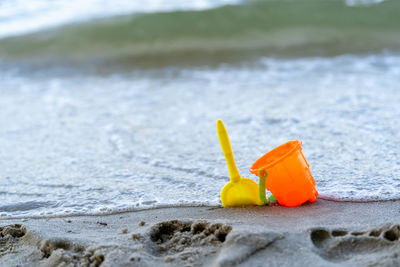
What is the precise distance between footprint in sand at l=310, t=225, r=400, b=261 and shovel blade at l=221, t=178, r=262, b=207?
0.41 m

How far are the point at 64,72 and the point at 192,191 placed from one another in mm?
4460

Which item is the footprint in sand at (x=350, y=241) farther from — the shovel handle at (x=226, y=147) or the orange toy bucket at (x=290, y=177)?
the shovel handle at (x=226, y=147)

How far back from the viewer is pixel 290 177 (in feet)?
6.86

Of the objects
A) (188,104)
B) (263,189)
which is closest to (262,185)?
(263,189)

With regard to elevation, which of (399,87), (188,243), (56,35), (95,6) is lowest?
(188,243)

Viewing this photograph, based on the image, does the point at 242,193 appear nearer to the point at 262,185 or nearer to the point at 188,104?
the point at 262,185

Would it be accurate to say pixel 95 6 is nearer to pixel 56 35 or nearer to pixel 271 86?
pixel 56 35

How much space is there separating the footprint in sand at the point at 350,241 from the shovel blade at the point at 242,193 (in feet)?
1.34

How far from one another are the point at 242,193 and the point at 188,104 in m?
2.25

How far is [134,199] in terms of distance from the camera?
244 centimetres

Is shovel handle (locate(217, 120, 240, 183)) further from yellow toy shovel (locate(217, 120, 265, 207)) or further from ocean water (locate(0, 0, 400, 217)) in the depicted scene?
ocean water (locate(0, 0, 400, 217))

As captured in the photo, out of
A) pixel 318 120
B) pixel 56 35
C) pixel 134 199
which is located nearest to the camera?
pixel 134 199

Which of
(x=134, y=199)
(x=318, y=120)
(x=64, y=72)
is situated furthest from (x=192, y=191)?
(x=64, y=72)

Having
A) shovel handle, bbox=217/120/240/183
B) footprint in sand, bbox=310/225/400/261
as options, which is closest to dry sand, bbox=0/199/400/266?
footprint in sand, bbox=310/225/400/261
